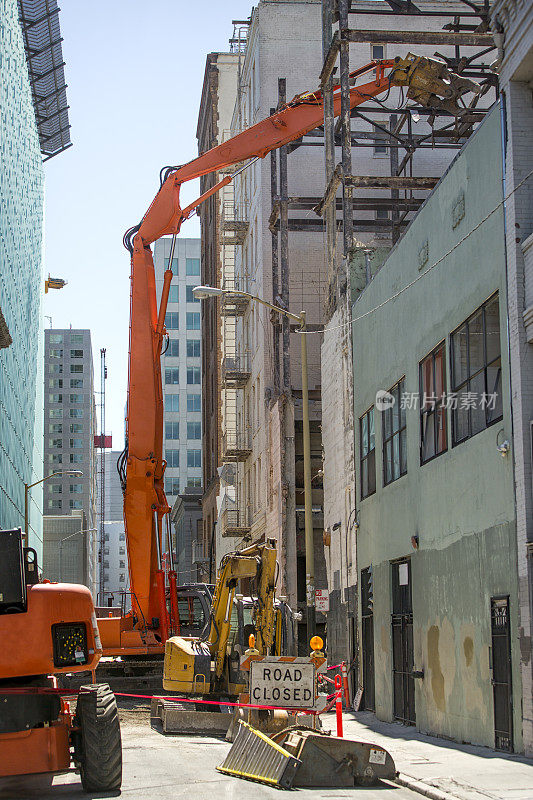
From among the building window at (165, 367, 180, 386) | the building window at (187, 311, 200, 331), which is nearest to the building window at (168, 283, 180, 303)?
the building window at (187, 311, 200, 331)

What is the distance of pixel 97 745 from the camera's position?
12.2m

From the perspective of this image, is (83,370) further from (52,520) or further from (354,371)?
(354,371)

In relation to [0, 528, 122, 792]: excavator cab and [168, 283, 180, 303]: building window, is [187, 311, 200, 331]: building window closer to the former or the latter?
[168, 283, 180, 303]: building window

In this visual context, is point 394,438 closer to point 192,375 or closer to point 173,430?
point 173,430

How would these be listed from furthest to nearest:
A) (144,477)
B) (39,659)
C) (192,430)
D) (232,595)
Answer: (192,430) → (144,477) → (232,595) → (39,659)

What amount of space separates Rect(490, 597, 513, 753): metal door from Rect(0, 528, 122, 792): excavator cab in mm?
5764

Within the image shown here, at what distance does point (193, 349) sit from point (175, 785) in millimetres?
134918

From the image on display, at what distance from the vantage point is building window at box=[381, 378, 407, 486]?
22797 millimetres

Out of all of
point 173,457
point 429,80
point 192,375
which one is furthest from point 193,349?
point 429,80

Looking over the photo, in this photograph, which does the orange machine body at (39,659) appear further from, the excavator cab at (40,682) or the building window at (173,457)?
the building window at (173,457)

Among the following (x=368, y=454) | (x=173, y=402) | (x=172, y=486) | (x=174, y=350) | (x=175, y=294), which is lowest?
(x=368, y=454)

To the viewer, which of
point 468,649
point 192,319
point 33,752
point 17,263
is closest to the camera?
point 33,752

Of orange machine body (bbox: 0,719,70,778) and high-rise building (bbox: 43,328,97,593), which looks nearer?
orange machine body (bbox: 0,719,70,778)

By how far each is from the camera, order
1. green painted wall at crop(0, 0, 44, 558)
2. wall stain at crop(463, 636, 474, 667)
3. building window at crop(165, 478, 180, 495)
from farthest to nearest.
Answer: building window at crop(165, 478, 180, 495) → green painted wall at crop(0, 0, 44, 558) → wall stain at crop(463, 636, 474, 667)
